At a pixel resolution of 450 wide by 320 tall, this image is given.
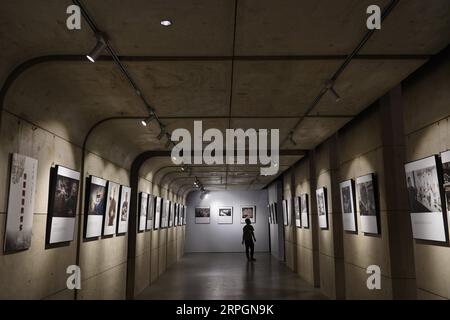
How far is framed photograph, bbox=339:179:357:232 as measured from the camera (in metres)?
6.59

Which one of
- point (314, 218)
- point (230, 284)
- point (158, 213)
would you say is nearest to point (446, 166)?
point (314, 218)

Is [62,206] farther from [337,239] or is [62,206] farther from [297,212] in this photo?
[297,212]

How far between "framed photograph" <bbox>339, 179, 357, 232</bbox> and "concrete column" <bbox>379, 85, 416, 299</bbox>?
1189 mm

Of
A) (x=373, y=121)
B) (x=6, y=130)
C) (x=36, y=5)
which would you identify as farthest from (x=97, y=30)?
(x=373, y=121)

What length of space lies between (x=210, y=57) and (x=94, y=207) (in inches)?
142

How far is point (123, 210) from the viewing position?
8102 millimetres

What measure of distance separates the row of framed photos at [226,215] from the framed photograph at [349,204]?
52.7ft

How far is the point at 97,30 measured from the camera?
3.37 meters

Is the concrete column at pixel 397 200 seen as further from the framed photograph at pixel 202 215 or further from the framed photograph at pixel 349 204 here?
the framed photograph at pixel 202 215

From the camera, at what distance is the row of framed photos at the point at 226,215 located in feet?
75.3

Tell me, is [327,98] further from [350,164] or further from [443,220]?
[443,220]

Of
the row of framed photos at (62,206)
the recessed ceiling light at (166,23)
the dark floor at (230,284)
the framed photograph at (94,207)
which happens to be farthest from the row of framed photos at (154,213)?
the recessed ceiling light at (166,23)

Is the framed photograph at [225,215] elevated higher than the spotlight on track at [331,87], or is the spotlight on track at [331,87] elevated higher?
the spotlight on track at [331,87]

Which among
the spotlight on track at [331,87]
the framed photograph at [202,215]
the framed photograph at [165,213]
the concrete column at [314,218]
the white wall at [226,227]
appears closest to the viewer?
the spotlight on track at [331,87]
